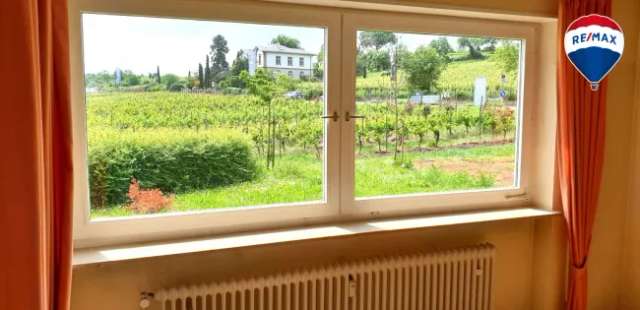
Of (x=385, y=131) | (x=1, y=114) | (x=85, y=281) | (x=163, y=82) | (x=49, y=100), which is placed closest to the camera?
(x=1, y=114)

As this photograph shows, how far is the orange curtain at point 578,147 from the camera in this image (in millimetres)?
2477

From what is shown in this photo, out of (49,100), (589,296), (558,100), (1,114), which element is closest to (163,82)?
(49,100)

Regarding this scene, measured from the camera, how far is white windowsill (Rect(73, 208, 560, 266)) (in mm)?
1896

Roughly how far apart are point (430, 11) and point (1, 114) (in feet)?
6.18

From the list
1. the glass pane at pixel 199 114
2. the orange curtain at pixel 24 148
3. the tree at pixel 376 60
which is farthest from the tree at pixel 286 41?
the orange curtain at pixel 24 148

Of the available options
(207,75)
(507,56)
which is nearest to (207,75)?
(207,75)

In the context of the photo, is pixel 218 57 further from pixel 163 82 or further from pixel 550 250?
pixel 550 250

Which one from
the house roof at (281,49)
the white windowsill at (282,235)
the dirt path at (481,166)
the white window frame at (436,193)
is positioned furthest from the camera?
the dirt path at (481,166)

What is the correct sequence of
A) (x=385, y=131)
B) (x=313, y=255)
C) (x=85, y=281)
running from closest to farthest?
(x=85, y=281) → (x=313, y=255) → (x=385, y=131)

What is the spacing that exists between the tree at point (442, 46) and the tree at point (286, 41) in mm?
732

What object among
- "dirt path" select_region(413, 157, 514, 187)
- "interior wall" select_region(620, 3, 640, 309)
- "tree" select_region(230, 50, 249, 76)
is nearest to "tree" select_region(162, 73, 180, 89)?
"tree" select_region(230, 50, 249, 76)

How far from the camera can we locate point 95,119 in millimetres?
1963

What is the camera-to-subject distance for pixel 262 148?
2.25 metres

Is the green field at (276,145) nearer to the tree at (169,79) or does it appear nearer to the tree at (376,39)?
the tree at (169,79)
